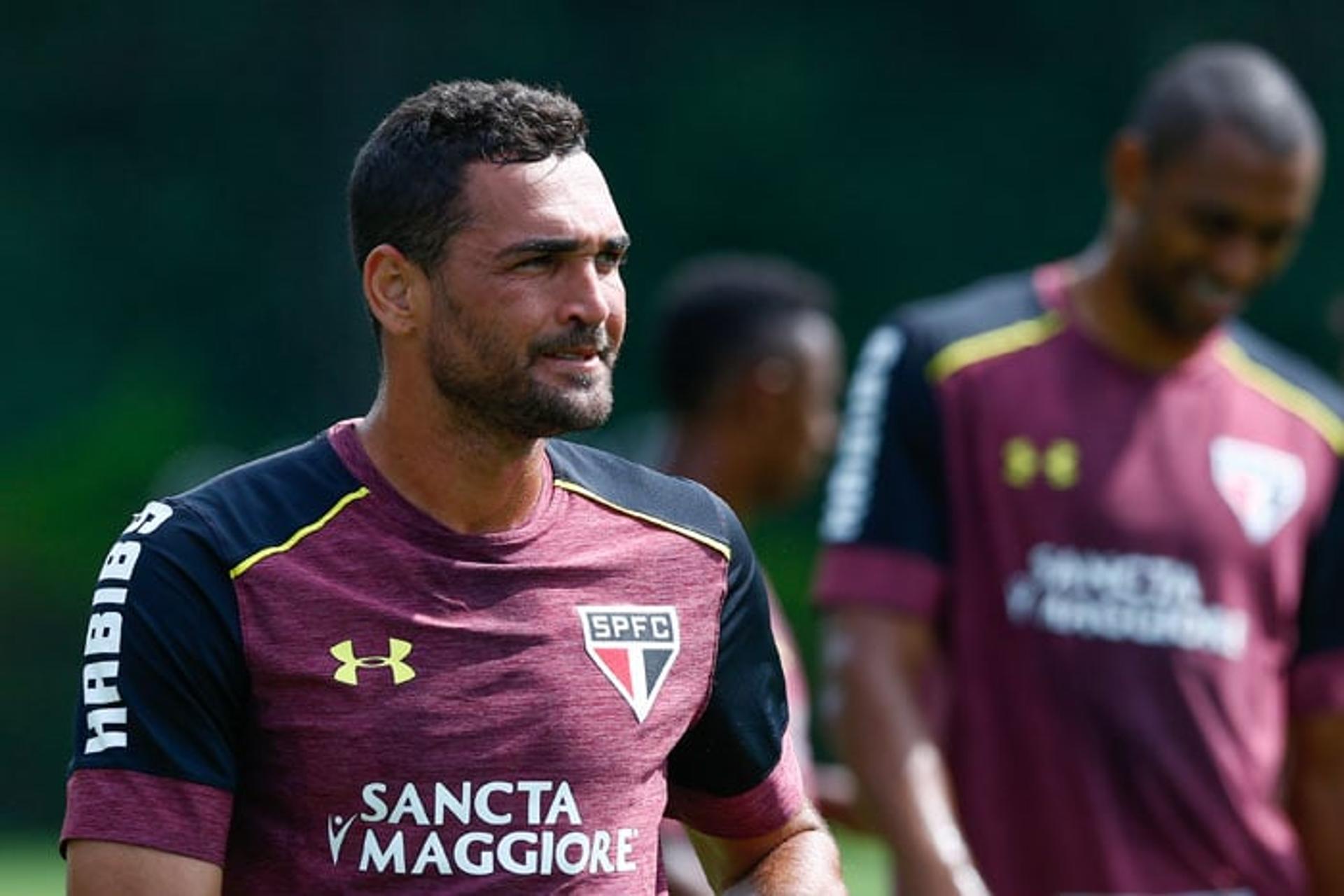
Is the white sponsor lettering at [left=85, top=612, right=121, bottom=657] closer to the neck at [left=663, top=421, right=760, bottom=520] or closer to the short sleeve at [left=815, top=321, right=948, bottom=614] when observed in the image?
the short sleeve at [left=815, top=321, right=948, bottom=614]

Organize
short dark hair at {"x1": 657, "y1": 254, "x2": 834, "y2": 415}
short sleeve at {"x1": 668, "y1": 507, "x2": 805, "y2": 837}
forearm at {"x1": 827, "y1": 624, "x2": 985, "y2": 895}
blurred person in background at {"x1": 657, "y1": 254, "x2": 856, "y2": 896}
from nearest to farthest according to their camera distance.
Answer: short sleeve at {"x1": 668, "y1": 507, "x2": 805, "y2": 837} < forearm at {"x1": 827, "y1": 624, "x2": 985, "y2": 895} < blurred person in background at {"x1": 657, "y1": 254, "x2": 856, "y2": 896} < short dark hair at {"x1": 657, "y1": 254, "x2": 834, "y2": 415}

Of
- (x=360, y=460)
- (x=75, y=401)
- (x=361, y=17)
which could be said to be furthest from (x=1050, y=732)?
(x=361, y=17)

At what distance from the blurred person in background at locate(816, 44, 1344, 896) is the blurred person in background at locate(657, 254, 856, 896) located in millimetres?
821

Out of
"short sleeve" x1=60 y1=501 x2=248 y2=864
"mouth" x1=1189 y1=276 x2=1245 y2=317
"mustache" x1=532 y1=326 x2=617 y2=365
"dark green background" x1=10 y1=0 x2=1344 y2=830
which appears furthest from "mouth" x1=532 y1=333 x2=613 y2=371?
"dark green background" x1=10 y1=0 x2=1344 y2=830

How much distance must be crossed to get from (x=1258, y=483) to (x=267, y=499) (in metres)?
2.86

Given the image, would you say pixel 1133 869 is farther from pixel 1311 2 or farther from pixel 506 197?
pixel 1311 2

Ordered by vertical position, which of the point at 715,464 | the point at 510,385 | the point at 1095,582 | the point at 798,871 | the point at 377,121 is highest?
the point at 377,121

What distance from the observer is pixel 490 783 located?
13.3 feet

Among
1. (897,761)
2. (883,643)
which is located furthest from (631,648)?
(883,643)

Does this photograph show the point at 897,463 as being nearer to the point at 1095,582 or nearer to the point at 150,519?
the point at 1095,582

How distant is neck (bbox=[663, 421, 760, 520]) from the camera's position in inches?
A: 287

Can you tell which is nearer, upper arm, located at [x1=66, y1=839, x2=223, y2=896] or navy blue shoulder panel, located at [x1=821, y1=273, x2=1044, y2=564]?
upper arm, located at [x1=66, y1=839, x2=223, y2=896]

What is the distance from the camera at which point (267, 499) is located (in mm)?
4109

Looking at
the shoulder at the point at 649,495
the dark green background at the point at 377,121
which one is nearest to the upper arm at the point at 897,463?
the shoulder at the point at 649,495
